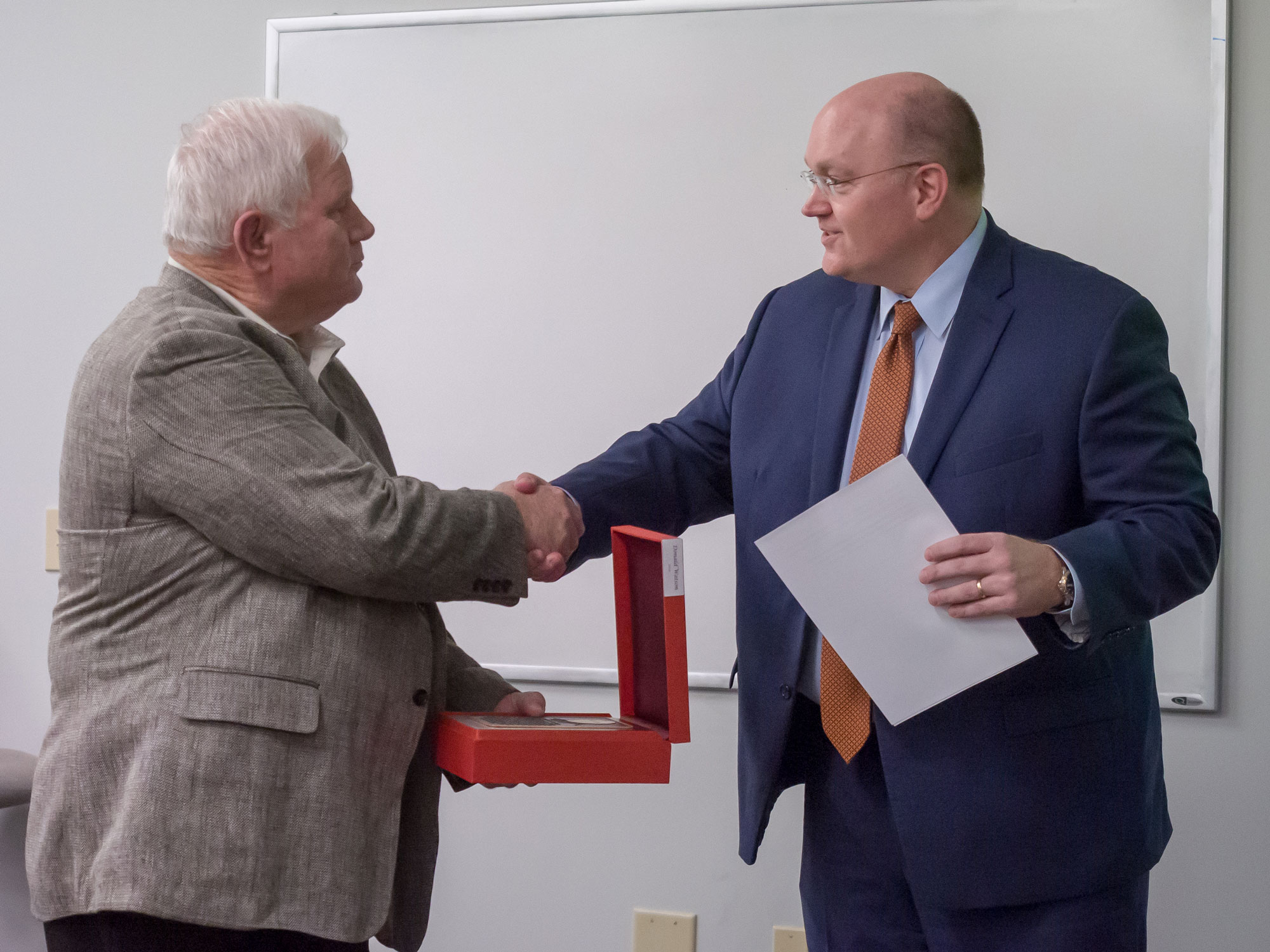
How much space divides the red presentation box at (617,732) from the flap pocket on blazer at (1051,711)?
441mm

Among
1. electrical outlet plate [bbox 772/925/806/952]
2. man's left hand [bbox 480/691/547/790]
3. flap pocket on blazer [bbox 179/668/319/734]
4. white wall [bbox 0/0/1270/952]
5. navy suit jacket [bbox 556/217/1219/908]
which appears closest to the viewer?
flap pocket on blazer [bbox 179/668/319/734]

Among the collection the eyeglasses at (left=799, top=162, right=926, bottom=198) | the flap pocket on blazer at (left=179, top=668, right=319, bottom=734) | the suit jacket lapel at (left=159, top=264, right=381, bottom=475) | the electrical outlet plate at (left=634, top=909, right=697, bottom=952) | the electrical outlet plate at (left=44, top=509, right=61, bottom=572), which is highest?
the eyeglasses at (left=799, top=162, right=926, bottom=198)

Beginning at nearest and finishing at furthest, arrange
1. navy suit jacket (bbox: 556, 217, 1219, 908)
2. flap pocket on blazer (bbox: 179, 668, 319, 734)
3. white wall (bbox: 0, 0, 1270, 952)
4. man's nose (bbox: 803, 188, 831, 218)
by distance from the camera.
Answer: flap pocket on blazer (bbox: 179, 668, 319, 734) < navy suit jacket (bbox: 556, 217, 1219, 908) < man's nose (bbox: 803, 188, 831, 218) < white wall (bbox: 0, 0, 1270, 952)

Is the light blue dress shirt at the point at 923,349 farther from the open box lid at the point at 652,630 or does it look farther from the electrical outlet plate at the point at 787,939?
the electrical outlet plate at the point at 787,939

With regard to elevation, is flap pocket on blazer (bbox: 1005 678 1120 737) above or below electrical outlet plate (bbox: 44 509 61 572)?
below

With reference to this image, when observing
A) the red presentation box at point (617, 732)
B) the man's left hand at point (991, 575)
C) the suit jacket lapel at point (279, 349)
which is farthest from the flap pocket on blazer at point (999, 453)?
the suit jacket lapel at point (279, 349)

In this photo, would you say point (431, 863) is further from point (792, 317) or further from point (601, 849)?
point (601, 849)

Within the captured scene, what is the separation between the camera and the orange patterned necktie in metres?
1.50

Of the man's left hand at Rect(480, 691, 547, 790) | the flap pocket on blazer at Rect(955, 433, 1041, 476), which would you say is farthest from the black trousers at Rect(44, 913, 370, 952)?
the flap pocket on blazer at Rect(955, 433, 1041, 476)

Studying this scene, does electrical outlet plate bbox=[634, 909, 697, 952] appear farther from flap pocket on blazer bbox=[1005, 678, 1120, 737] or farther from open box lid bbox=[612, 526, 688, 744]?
flap pocket on blazer bbox=[1005, 678, 1120, 737]

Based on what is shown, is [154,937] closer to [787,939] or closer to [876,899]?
[876,899]

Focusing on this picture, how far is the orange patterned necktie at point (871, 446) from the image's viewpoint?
150 cm

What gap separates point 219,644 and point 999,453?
0.99 m

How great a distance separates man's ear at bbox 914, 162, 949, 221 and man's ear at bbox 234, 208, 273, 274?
35.9 inches
